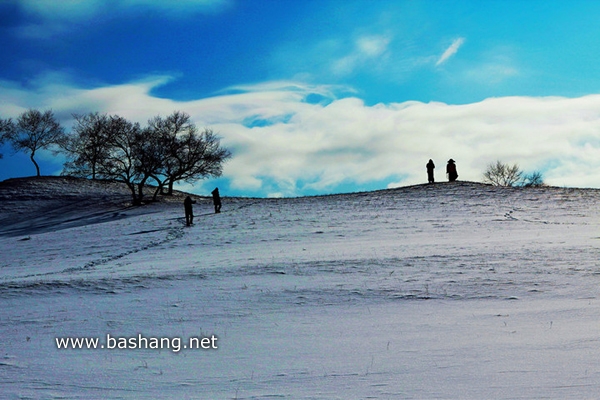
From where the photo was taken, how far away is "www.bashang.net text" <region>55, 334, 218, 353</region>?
8.47 metres

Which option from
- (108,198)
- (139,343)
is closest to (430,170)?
(108,198)

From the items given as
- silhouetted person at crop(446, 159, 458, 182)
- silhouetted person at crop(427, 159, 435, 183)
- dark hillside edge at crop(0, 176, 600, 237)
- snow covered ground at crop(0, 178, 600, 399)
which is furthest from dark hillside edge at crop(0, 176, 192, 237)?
silhouetted person at crop(446, 159, 458, 182)

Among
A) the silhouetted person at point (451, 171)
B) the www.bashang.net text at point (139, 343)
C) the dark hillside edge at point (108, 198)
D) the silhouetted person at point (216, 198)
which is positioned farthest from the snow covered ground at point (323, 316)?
the silhouetted person at point (451, 171)

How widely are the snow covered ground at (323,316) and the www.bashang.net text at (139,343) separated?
0.30ft

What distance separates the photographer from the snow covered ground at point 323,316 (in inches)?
263

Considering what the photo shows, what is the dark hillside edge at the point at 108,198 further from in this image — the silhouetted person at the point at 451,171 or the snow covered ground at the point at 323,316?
the snow covered ground at the point at 323,316

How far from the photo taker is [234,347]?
8.27 meters

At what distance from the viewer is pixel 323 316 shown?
32.7 feet

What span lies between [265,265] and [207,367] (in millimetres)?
8086

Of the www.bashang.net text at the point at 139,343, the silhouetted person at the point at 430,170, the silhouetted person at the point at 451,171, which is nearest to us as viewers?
the www.bashang.net text at the point at 139,343

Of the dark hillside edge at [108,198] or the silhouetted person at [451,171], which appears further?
the silhouetted person at [451,171]

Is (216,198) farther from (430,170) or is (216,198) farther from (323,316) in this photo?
(323,316)

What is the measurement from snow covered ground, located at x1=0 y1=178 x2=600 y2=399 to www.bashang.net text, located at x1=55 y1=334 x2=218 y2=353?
3.6 inches

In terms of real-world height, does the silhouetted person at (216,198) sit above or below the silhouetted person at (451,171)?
below
